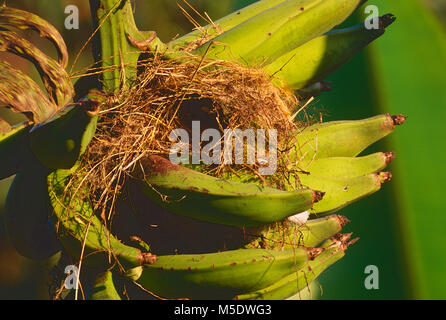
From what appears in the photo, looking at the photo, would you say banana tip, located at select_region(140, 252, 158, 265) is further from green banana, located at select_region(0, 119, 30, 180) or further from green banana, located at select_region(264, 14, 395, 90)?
green banana, located at select_region(264, 14, 395, 90)

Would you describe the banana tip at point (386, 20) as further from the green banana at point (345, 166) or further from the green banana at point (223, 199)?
the green banana at point (223, 199)

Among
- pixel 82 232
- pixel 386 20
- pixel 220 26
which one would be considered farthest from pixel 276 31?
pixel 82 232

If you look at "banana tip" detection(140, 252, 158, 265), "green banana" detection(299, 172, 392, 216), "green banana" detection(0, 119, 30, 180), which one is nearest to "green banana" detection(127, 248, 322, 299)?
"banana tip" detection(140, 252, 158, 265)

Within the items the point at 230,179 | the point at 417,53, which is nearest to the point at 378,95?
the point at 417,53

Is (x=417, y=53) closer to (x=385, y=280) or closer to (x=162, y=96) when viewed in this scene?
(x=385, y=280)

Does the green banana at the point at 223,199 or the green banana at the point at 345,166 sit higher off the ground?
the green banana at the point at 345,166

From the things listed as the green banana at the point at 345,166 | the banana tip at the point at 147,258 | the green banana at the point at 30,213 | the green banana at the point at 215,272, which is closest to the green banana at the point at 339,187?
the green banana at the point at 345,166

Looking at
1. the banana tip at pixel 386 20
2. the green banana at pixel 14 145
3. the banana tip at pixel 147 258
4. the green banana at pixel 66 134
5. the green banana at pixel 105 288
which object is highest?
the banana tip at pixel 386 20
